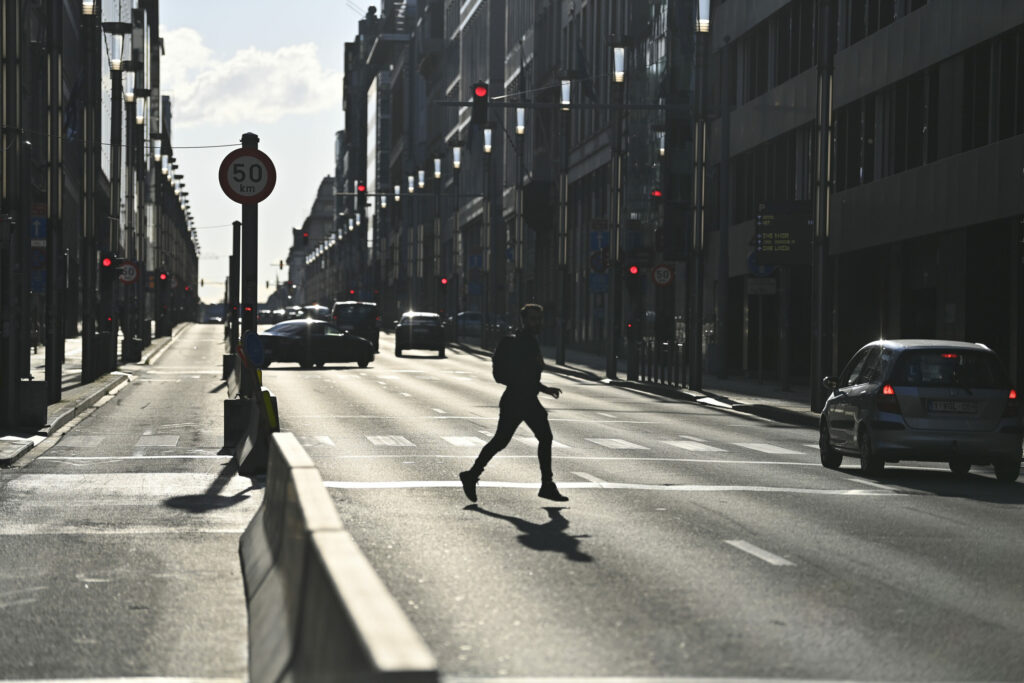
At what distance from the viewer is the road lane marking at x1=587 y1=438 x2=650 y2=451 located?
878 inches

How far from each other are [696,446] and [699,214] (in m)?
19.1

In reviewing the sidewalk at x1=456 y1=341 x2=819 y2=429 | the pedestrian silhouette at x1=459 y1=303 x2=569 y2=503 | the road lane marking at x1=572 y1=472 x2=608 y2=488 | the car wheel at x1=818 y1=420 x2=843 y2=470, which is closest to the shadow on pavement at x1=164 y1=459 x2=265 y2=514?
the pedestrian silhouette at x1=459 y1=303 x2=569 y2=503

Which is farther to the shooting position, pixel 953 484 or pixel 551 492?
pixel 953 484

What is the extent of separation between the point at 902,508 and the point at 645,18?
165 feet

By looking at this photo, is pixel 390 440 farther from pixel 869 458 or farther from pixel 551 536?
pixel 551 536

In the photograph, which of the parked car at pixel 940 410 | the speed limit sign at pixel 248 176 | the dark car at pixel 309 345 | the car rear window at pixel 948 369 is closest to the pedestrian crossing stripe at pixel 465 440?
the speed limit sign at pixel 248 176

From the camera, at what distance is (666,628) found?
8.57 metres

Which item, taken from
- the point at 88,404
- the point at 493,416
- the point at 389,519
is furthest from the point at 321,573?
the point at 88,404

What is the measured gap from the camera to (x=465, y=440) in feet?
75.7

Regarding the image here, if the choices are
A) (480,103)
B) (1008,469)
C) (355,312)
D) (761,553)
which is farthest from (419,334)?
(761,553)

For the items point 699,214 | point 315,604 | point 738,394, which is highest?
point 699,214

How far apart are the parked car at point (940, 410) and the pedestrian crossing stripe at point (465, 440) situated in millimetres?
5381

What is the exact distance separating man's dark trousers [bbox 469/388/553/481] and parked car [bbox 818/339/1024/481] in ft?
15.7

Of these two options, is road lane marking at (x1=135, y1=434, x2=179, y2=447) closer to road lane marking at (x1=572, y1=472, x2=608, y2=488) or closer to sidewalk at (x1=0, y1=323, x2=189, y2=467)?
sidewalk at (x1=0, y1=323, x2=189, y2=467)
